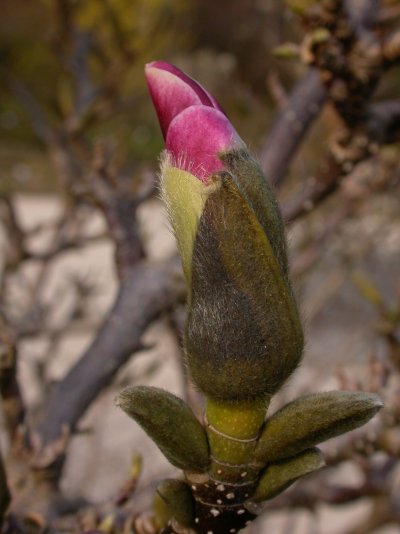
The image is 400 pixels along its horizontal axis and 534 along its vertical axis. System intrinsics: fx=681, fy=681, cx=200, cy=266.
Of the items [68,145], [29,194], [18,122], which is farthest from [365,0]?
[18,122]

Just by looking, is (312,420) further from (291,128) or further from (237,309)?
(291,128)

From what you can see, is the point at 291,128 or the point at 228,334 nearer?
the point at 228,334

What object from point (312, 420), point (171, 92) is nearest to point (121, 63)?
point (171, 92)


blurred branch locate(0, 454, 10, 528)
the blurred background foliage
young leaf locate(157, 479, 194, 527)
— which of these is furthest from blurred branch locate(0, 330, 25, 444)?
the blurred background foliage

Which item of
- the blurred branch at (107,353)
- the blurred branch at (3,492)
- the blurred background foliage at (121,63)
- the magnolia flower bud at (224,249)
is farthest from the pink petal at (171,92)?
the blurred background foliage at (121,63)

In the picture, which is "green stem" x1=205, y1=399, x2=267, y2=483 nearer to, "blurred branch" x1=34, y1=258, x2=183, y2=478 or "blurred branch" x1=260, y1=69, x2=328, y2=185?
"blurred branch" x1=34, y1=258, x2=183, y2=478

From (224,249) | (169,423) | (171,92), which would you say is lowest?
(169,423)

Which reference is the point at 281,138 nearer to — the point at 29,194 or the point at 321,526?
the point at 321,526
